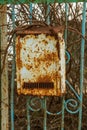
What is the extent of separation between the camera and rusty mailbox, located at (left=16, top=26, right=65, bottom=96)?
2.46 m

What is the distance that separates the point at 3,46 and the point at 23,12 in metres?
0.65

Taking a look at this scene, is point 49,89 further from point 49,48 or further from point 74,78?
point 74,78

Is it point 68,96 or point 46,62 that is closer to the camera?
point 46,62

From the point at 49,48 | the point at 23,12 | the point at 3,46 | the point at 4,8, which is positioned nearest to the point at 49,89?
the point at 49,48

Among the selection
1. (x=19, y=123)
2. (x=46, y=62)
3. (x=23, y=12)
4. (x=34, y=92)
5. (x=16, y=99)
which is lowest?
(x=19, y=123)

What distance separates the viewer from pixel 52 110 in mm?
3895

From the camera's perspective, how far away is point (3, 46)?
270 cm

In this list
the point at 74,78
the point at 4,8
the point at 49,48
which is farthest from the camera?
the point at 74,78

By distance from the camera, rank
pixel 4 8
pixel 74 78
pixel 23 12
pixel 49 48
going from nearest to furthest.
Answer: pixel 49 48 → pixel 4 8 → pixel 23 12 → pixel 74 78

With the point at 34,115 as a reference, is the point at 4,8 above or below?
above

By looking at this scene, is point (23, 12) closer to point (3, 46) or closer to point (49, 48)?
point (3, 46)

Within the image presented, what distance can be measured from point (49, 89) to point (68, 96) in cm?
129

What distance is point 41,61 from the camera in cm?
250

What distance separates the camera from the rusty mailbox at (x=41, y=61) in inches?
96.8
